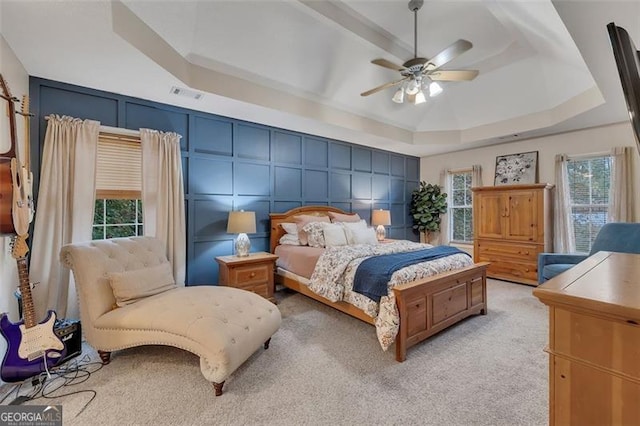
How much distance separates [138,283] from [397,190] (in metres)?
5.20

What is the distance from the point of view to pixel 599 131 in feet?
14.5

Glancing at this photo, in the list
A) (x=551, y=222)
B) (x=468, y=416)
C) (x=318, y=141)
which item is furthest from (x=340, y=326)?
(x=551, y=222)

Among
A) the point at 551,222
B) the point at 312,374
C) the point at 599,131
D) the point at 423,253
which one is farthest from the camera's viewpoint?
the point at 551,222

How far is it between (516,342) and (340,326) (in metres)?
1.66

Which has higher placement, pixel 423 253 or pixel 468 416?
pixel 423 253

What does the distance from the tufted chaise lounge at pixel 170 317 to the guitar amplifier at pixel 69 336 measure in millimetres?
138

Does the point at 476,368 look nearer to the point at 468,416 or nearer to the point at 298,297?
the point at 468,416

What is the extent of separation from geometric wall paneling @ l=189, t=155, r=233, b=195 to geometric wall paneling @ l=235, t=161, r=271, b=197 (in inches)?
3.8

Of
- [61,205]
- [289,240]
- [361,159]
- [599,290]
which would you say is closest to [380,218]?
[361,159]

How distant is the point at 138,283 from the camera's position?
241 centimetres

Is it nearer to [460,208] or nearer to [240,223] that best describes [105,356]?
[240,223]

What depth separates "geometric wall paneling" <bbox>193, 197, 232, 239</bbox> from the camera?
146 inches

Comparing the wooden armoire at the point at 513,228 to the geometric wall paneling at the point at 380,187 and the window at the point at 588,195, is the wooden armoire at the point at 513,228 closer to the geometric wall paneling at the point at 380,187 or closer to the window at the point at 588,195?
the window at the point at 588,195

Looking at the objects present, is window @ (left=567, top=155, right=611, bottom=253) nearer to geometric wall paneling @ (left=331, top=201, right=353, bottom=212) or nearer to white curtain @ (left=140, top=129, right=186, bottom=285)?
geometric wall paneling @ (left=331, top=201, right=353, bottom=212)
